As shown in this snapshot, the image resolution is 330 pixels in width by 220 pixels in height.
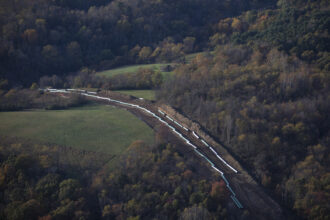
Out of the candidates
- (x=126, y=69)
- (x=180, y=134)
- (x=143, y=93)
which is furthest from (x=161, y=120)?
(x=126, y=69)

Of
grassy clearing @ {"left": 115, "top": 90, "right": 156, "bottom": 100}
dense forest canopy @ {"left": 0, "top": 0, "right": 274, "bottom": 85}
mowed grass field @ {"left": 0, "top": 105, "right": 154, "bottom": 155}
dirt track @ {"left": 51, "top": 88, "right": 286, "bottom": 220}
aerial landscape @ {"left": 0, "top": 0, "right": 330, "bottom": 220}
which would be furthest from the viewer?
dense forest canopy @ {"left": 0, "top": 0, "right": 274, "bottom": 85}

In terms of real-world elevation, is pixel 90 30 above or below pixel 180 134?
above

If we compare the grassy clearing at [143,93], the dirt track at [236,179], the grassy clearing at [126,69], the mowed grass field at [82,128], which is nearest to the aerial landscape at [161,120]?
the dirt track at [236,179]

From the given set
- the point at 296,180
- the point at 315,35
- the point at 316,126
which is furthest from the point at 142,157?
the point at 315,35

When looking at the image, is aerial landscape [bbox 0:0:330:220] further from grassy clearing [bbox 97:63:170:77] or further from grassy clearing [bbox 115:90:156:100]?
grassy clearing [bbox 97:63:170:77]

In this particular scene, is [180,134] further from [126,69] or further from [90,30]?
[90,30]

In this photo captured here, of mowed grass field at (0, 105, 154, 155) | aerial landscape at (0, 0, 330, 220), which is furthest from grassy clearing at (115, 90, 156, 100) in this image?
mowed grass field at (0, 105, 154, 155)

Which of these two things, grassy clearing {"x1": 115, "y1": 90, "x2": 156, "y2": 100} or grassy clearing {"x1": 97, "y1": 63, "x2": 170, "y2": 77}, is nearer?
grassy clearing {"x1": 115, "y1": 90, "x2": 156, "y2": 100}
